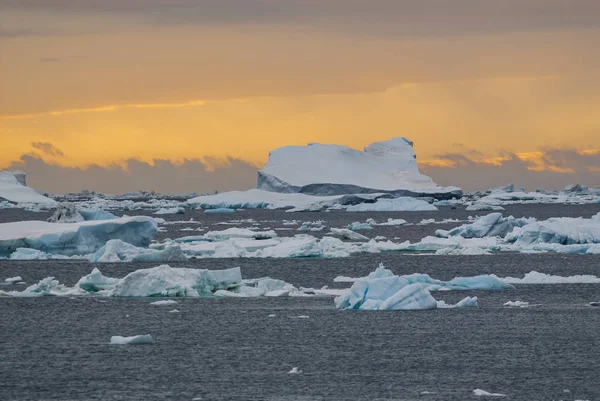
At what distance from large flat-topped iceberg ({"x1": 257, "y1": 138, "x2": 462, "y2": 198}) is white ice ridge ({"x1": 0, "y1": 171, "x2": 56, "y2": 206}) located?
866 inches

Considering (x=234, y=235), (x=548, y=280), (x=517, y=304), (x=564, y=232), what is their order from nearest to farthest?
(x=517, y=304) < (x=548, y=280) < (x=564, y=232) < (x=234, y=235)

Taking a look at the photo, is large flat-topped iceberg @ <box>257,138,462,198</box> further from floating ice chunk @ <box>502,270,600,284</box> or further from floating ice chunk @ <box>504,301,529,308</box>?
floating ice chunk @ <box>504,301,529,308</box>

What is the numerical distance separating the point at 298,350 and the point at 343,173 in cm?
6564

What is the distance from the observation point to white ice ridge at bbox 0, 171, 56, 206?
90500 mm

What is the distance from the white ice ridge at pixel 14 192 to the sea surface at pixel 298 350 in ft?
244

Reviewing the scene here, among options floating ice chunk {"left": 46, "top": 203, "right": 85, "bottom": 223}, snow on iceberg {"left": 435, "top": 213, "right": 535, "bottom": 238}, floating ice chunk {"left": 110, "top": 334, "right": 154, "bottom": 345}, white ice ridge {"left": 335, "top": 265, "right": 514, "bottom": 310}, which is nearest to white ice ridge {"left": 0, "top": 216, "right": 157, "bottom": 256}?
floating ice chunk {"left": 46, "top": 203, "right": 85, "bottom": 223}

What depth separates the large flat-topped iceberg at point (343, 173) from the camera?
77.2m

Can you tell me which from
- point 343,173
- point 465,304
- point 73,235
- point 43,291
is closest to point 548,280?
point 465,304

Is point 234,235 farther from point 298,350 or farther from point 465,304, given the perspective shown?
point 298,350

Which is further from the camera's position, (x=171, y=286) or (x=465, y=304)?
(x=171, y=286)

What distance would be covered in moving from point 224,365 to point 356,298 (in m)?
5.32

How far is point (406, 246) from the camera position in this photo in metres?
32.2

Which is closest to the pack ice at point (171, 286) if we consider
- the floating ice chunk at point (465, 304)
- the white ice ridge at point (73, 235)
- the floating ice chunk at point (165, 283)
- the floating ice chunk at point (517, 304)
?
the floating ice chunk at point (165, 283)

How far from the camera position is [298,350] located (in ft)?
41.4
